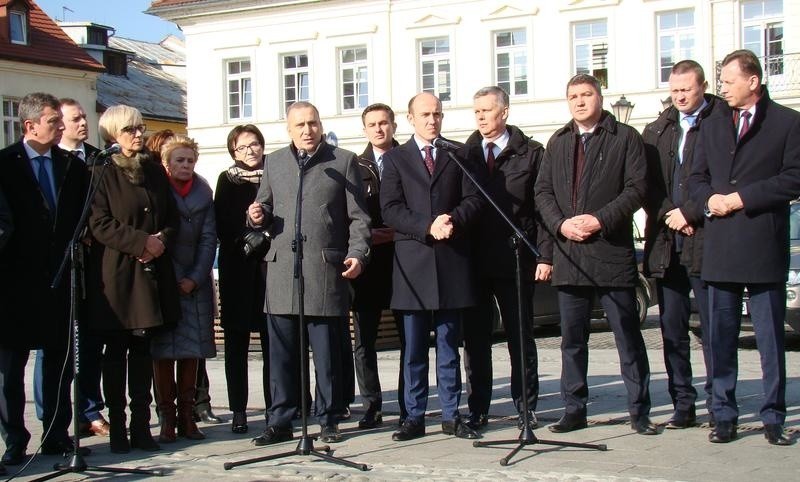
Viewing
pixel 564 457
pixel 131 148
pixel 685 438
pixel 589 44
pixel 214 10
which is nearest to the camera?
pixel 564 457

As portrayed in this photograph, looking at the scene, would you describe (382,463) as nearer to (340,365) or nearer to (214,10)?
(340,365)

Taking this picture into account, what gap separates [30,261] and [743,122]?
442cm

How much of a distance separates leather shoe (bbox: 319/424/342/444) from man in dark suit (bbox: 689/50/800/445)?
235 cm

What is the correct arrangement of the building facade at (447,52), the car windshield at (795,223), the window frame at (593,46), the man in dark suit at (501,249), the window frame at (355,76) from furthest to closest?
the window frame at (355,76)
the window frame at (593,46)
the building facade at (447,52)
the car windshield at (795,223)
the man in dark suit at (501,249)

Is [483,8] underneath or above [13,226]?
above

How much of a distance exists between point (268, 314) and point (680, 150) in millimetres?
2888

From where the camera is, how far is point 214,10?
4028cm

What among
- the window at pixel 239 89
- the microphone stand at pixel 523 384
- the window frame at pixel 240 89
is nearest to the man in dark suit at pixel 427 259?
the microphone stand at pixel 523 384

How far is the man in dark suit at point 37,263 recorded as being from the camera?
7.55 m

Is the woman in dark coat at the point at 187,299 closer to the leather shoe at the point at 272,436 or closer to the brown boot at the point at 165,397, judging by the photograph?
the brown boot at the point at 165,397

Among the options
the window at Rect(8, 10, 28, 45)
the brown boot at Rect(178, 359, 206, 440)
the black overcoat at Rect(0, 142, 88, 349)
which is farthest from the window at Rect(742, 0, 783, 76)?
the black overcoat at Rect(0, 142, 88, 349)

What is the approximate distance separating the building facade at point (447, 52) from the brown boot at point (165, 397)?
26.4 meters

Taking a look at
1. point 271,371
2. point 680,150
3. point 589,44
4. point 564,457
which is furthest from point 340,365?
point 589,44

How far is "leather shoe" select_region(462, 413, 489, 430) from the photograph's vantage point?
26.8 feet
